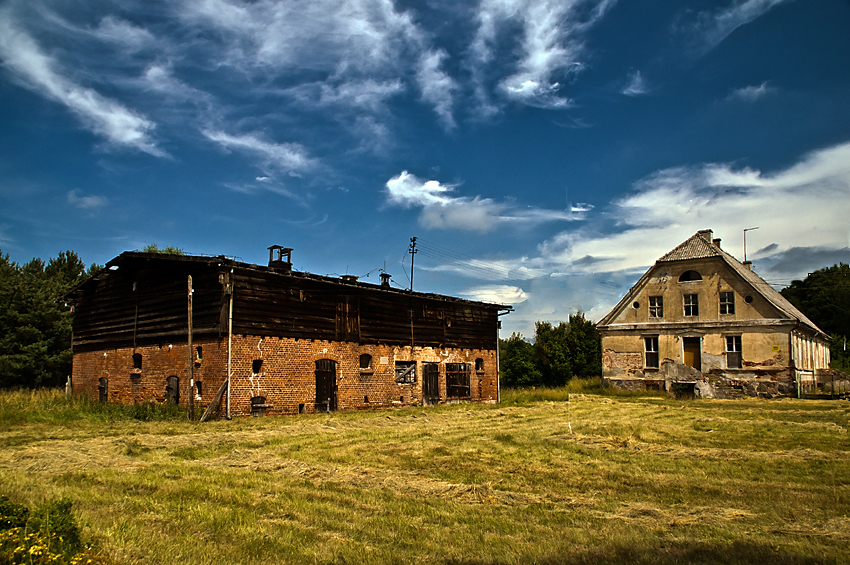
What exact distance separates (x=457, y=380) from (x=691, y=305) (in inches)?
617

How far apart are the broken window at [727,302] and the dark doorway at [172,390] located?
2936cm

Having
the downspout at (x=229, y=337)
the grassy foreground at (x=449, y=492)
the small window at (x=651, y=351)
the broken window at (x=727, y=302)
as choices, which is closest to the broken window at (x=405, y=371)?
the downspout at (x=229, y=337)

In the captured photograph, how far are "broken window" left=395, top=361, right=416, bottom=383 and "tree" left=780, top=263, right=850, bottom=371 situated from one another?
43243 millimetres

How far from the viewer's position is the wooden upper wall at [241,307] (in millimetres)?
20531

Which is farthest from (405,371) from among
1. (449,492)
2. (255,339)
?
(449,492)

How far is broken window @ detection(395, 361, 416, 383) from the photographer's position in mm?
26656

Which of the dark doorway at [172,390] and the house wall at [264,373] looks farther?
the dark doorway at [172,390]

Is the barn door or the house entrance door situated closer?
the barn door

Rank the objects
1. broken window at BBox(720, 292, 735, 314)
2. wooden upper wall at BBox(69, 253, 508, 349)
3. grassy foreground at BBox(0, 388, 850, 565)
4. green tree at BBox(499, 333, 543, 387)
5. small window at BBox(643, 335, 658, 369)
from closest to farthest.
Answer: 1. grassy foreground at BBox(0, 388, 850, 565)
2. wooden upper wall at BBox(69, 253, 508, 349)
3. broken window at BBox(720, 292, 735, 314)
4. small window at BBox(643, 335, 658, 369)
5. green tree at BBox(499, 333, 543, 387)

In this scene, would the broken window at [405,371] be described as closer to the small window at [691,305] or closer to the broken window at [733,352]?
the small window at [691,305]

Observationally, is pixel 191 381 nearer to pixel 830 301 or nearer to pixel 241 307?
pixel 241 307

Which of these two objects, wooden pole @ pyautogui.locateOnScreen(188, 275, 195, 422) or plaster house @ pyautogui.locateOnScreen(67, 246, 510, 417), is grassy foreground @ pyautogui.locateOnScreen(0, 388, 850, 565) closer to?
wooden pole @ pyautogui.locateOnScreen(188, 275, 195, 422)

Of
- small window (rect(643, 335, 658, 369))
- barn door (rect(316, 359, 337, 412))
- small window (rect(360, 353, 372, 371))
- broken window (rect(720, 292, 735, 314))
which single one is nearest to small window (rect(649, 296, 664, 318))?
small window (rect(643, 335, 658, 369))

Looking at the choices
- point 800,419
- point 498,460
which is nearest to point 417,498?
point 498,460
